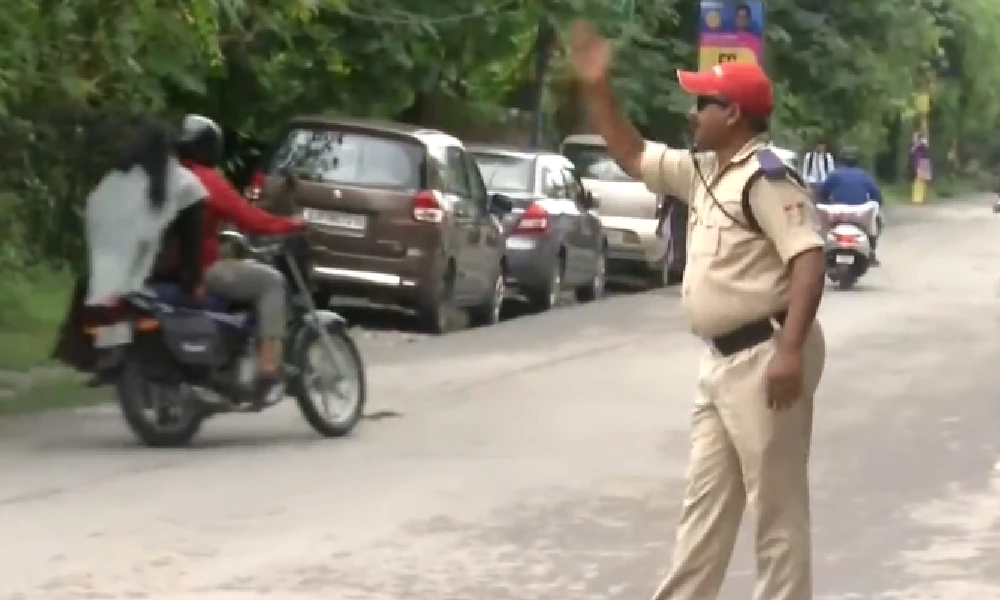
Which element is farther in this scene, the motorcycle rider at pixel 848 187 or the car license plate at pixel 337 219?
the motorcycle rider at pixel 848 187

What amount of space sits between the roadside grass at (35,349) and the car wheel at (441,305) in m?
3.15

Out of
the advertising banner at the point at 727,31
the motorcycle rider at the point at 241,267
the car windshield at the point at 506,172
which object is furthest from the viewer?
the advertising banner at the point at 727,31

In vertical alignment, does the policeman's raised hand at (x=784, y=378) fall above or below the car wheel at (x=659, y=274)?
above

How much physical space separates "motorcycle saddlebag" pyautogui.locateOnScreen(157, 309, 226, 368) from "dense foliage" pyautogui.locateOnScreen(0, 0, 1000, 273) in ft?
8.94

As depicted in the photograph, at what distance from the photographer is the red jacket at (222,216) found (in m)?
11.9

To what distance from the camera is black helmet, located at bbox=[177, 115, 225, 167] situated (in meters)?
12.0

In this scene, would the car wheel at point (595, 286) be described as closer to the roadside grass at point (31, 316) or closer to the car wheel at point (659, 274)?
the car wheel at point (659, 274)

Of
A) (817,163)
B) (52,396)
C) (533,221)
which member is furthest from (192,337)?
(817,163)

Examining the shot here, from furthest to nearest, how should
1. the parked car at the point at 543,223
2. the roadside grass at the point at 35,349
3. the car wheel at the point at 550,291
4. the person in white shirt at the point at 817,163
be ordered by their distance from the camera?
the person in white shirt at the point at 817,163, the car wheel at the point at 550,291, the parked car at the point at 543,223, the roadside grass at the point at 35,349

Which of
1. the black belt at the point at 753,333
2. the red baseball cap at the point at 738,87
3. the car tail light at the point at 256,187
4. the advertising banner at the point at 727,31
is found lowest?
the car tail light at the point at 256,187

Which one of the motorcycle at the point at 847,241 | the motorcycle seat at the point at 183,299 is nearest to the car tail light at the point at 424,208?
the motorcycle seat at the point at 183,299

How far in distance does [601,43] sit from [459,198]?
13404mm

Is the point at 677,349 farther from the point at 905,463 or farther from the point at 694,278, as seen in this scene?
the point at 694,278

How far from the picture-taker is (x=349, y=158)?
19172mm
